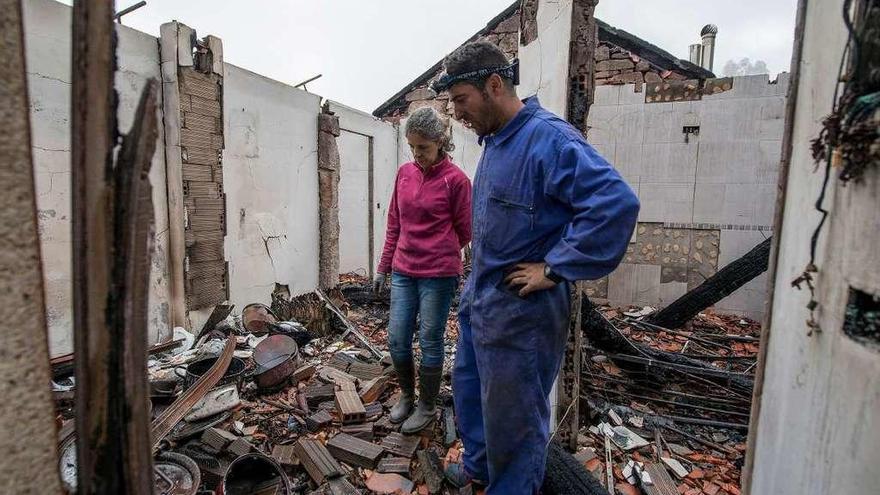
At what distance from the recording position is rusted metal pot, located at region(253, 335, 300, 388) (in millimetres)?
Answer: 3627

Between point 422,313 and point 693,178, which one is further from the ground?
point 693,178

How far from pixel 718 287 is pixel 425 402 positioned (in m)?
4.92

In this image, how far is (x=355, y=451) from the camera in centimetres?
282

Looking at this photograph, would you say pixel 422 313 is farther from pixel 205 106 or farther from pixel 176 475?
pixel 205 106

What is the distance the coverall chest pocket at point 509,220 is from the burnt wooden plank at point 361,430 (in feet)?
5.96

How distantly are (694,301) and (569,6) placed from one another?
16.5 feet

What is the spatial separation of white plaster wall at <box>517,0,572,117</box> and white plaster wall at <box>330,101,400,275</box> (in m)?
4.66

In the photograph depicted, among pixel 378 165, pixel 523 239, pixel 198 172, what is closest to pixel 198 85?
pixel 198 172

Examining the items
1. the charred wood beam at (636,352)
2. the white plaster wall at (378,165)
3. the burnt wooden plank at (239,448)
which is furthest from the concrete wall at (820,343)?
the white plaster wall at (378,165)

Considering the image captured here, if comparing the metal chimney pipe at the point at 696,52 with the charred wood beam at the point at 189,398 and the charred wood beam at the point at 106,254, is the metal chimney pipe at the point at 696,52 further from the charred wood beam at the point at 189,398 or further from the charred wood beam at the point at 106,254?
the charred wood beam at the point at 106,254

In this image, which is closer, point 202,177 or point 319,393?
point 319,393

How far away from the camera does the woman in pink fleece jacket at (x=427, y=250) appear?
2930 millimetres

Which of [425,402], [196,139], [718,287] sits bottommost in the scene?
[425,402]

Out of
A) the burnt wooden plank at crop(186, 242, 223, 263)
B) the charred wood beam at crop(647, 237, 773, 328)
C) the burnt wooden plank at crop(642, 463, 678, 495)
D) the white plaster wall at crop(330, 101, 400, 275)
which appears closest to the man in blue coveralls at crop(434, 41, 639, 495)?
the burnt wooden plank at crop(642, 463, 678, 495)
